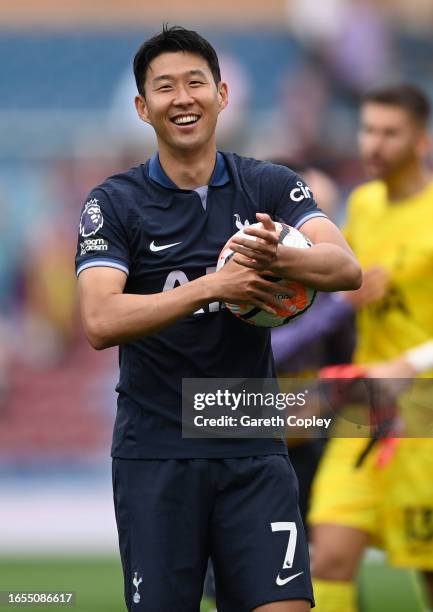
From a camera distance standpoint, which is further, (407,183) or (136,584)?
(407,183)

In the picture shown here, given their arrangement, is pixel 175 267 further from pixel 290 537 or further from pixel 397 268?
pixel 397 268

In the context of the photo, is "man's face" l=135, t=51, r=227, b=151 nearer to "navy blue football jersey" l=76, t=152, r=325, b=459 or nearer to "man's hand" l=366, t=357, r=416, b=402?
"navy blue football jersey" l=76, t=152, r=325, b=459

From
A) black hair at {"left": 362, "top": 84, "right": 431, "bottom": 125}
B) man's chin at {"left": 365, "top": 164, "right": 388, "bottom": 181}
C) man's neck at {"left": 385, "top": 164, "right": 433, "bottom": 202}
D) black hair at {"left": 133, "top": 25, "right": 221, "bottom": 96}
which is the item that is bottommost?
black hair at {"left": 133, "top": 25, "right": 221, "bottom": 96}

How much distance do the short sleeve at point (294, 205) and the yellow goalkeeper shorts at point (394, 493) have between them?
204 cm

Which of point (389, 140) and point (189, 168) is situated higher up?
point (389, 140)

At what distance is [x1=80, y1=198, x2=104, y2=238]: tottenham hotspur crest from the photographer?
175 inches

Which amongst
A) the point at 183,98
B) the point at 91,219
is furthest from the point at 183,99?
the point at 91,219

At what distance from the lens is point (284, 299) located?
4320 mm

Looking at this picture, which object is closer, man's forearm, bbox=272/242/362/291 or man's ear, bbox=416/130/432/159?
man's forearm, bbox=272/242/362/291

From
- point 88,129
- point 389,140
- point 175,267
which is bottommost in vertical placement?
point 175,267

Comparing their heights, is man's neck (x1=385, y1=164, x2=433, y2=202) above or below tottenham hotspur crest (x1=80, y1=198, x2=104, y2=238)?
above

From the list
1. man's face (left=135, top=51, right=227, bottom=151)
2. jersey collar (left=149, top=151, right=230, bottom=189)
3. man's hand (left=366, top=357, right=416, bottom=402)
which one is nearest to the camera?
man's face (left=135, top=51, right=227, bottom=151)

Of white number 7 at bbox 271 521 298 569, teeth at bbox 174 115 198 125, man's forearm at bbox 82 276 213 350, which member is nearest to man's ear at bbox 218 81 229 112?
teeth at bbox 174 115 198 125

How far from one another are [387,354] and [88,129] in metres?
12.6
